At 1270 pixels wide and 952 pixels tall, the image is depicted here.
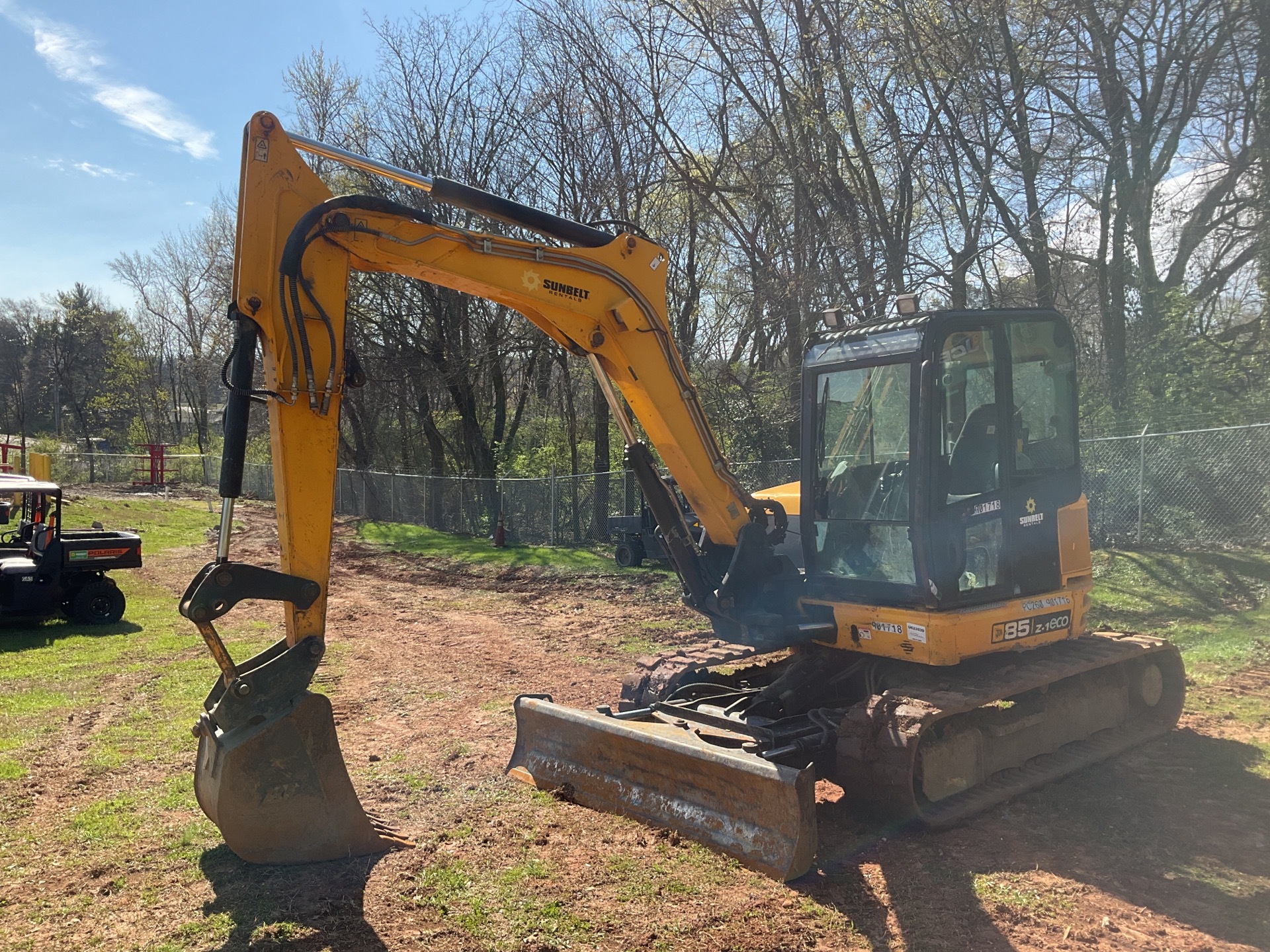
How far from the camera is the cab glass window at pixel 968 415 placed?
553 cm

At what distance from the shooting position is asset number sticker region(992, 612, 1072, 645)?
5723 millimetres

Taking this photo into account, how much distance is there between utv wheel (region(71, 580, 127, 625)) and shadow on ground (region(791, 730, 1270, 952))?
10.1m

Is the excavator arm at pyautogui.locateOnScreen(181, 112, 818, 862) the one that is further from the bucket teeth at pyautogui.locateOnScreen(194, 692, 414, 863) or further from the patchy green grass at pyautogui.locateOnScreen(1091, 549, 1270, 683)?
the patchy green grass at pyautogui.locateOnScreen(1091, 549, 1270, 683)

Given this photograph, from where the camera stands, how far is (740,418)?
1784 centimetres

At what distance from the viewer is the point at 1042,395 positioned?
6.17 m

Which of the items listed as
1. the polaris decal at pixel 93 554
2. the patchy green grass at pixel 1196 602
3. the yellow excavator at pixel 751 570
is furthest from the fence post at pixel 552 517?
the yellow excavator at pixel 751 570

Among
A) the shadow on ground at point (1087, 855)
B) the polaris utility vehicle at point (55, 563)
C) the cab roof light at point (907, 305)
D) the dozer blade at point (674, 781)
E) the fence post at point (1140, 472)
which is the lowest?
the shadow on ground at point (1087, 855)

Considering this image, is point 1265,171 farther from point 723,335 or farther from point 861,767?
point 861,767

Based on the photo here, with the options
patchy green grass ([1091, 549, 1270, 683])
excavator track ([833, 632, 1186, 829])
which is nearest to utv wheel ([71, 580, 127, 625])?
excavator track ([833, 632, 1186, 829])

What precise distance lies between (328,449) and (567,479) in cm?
1545

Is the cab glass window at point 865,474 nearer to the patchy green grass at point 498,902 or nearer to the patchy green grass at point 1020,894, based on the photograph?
the patchy green grass at point 1020,894

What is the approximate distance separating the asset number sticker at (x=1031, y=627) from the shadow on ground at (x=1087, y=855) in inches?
37.1

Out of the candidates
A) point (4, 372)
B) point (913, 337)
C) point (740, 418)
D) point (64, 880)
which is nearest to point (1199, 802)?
point (913, 337)

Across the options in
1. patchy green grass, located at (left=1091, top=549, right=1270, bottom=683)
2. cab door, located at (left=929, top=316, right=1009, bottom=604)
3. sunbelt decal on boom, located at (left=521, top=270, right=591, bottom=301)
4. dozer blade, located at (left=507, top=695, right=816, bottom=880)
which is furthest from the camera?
patchy green grass, located at (left=1091, top=549, right=1270, bottom=683)
